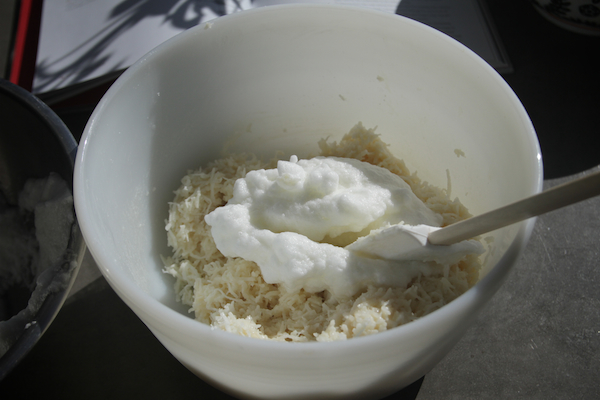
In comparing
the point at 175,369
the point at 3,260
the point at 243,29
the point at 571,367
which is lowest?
the point at 571,367

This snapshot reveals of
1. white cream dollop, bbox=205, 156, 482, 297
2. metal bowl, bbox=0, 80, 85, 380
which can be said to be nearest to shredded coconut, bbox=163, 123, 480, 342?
white cream dollop, bbox=205, 156, 482, 297

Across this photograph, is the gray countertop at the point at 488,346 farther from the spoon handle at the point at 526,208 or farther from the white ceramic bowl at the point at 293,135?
the spoon handle at the point at 526,208

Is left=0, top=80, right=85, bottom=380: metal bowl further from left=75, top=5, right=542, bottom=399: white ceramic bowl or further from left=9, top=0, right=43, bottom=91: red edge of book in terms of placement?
left=9, top=0, right=43, bottom=91: red edge of book

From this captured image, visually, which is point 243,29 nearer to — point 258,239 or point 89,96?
point 258,239

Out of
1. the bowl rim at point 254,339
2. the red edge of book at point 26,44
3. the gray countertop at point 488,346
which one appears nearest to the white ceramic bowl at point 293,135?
the bowl rim at point 254,339

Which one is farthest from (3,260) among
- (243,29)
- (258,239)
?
(243,29)

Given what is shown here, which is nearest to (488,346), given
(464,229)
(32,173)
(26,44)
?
(464,229)
